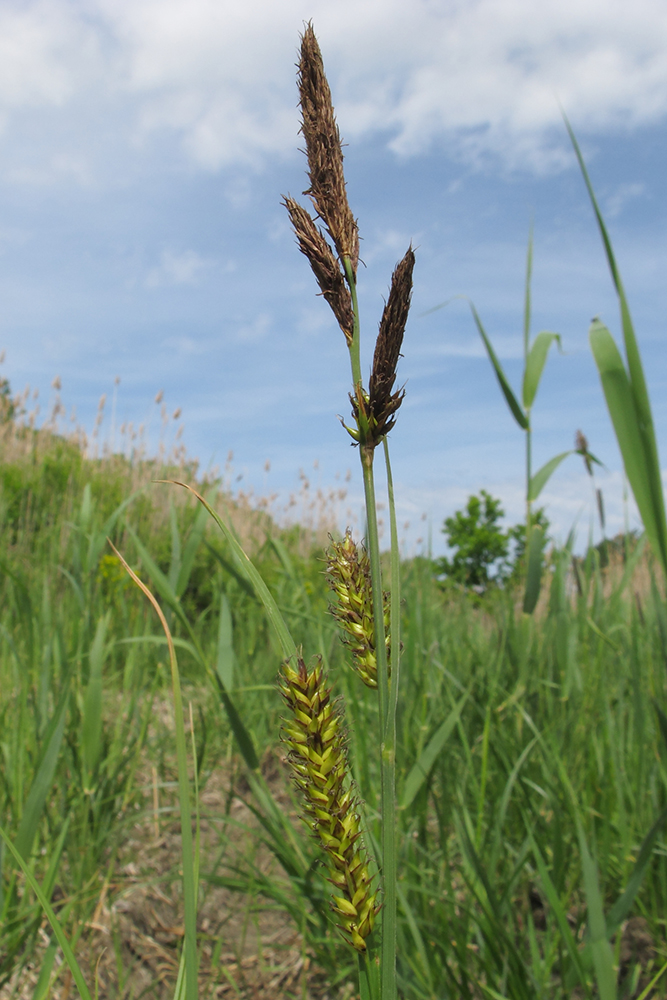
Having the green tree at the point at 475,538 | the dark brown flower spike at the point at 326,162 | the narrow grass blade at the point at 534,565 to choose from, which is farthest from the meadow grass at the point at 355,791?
the green tree at the point at 475,538

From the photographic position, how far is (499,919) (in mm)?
1309

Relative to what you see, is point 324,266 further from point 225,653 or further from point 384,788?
point 225,653

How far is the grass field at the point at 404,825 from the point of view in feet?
4.72

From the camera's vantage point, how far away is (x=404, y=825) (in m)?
1.72

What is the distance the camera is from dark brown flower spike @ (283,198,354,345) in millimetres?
453

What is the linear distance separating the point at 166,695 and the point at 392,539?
330cm

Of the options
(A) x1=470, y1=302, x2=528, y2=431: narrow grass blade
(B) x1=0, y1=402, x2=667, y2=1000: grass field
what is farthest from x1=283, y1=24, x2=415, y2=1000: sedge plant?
(A) x1=470, y1=302, x2=528, y2=431: narrow grass blade

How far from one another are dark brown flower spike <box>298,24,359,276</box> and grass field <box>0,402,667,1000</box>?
893 millimetres

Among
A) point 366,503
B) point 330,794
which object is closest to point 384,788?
point 330,794

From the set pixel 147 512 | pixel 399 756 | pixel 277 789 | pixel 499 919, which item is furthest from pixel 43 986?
pixel 147 512

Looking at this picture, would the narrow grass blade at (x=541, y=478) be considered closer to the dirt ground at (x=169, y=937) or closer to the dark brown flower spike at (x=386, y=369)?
the dirt ground at (x=169, y=937)

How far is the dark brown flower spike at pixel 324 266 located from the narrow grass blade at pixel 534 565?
1.58 meters

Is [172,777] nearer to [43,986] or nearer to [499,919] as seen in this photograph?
[43,986]

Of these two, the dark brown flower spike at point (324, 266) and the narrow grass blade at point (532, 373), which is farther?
the narrow grass blade at point (532, 373)
